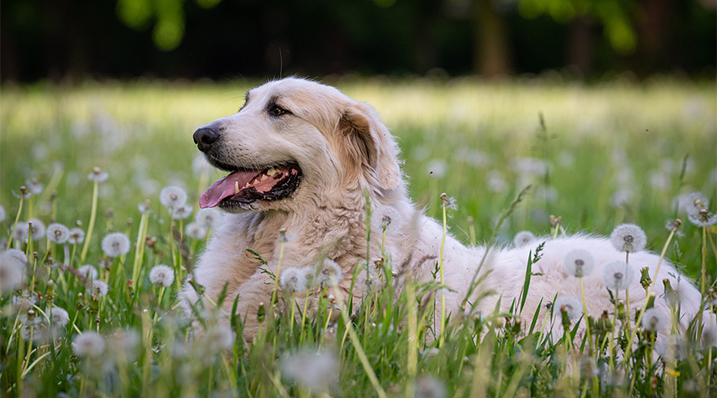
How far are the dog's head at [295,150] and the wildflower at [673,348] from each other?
4.85 ft

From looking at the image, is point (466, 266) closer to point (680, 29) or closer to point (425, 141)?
point (425, 141)

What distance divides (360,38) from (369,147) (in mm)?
35819

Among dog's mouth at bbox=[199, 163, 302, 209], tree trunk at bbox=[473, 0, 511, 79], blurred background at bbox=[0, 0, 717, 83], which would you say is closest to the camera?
dog's mouth at bbox=[199, 163, 302, 209]

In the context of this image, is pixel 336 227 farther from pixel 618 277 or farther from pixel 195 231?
pixel 618 277

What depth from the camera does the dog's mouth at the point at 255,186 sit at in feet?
11.3

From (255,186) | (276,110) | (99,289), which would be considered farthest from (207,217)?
(99,289)

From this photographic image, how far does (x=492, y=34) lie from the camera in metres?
25.5

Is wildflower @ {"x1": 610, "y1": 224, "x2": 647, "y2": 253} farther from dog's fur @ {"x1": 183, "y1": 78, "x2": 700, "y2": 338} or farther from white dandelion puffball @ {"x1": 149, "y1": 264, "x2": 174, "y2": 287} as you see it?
white dandelion puffball @ {"x1": 149, "y1": 264, "x2": 174, "y2": 287}

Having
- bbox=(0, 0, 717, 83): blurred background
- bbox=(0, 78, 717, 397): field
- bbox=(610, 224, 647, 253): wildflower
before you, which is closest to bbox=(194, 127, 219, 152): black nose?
bbox=(0, 78, 717, 397): field

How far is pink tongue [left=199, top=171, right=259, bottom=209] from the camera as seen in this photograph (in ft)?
11.5

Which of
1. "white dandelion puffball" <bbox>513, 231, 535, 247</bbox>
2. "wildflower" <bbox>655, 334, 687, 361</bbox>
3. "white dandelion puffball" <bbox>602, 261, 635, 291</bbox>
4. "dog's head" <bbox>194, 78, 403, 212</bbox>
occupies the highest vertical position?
"dog's head" <bbox>194, 78, 403, 212</bbox>

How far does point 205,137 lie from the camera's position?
3479 millimetres

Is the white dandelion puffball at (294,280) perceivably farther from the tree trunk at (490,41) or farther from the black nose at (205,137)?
the tree trunk at (490,41)

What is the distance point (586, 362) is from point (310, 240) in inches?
59.7
